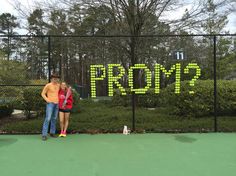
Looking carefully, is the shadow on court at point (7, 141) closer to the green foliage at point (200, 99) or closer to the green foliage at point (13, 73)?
the green foliage at point (13, 73)

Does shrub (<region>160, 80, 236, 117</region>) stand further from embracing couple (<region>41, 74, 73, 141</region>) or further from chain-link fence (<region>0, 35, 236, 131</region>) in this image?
embracing couple (<region>41, 74, 73, 141</region>)

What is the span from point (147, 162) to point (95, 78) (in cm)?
327

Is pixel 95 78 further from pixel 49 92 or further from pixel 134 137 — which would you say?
pixel 134 137

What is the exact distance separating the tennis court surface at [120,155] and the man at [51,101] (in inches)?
15.5

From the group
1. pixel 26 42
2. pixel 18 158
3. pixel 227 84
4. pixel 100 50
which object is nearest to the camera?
pixel 18 158

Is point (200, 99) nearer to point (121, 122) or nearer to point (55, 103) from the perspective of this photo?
point (121, 122)

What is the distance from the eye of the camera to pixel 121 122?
27.6ft

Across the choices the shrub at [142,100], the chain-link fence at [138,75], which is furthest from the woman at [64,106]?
the shrub at [142,100]

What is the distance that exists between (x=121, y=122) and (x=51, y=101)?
2480 mm

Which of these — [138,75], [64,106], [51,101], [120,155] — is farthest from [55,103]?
[138,75]

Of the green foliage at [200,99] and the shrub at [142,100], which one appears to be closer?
the green foliage at [200,99]

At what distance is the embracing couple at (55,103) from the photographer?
6785 millimetres

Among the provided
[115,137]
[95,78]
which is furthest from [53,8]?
[115,137]

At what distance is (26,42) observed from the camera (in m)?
7.91
